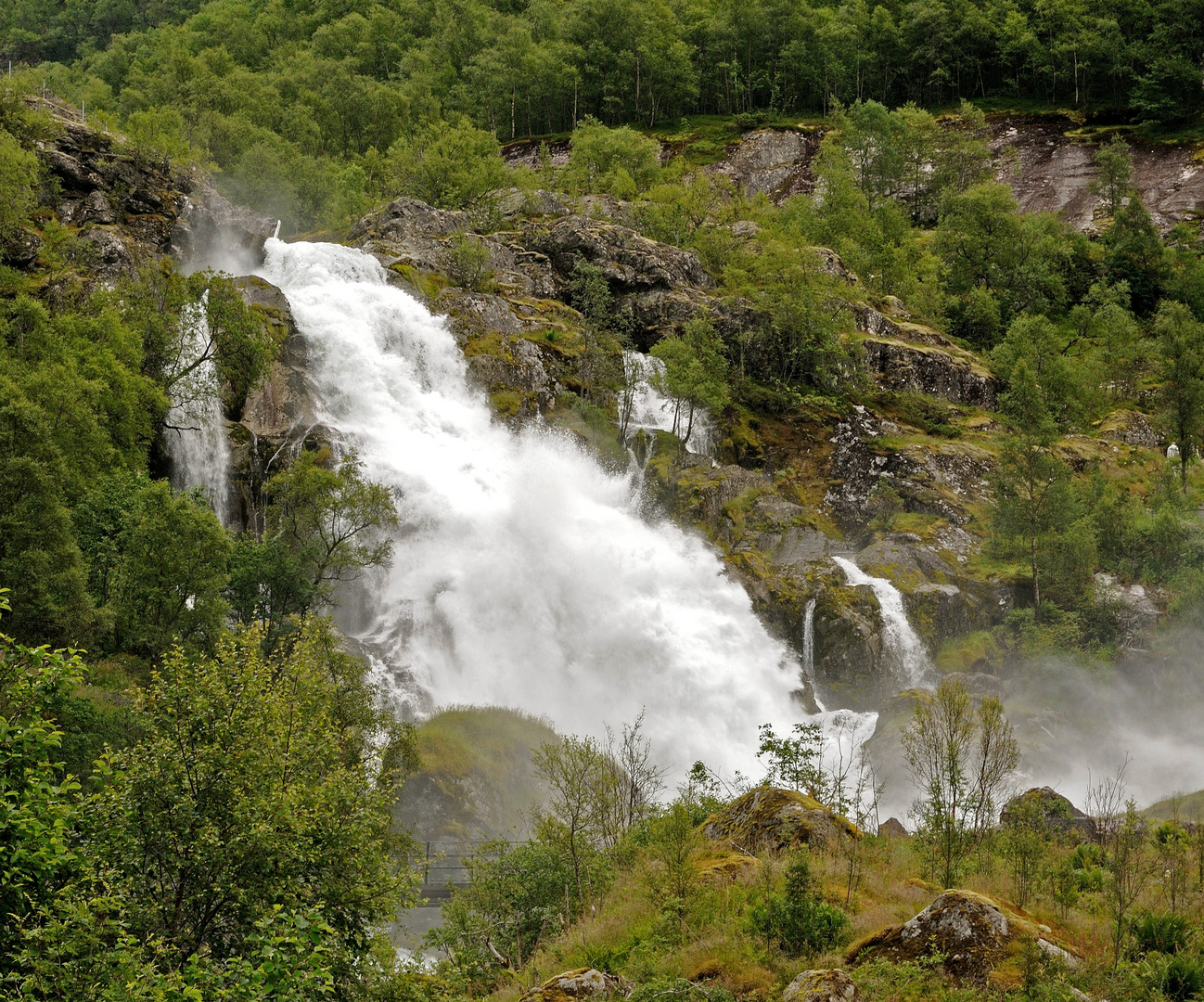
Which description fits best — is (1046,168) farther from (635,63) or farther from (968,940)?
(968,940)

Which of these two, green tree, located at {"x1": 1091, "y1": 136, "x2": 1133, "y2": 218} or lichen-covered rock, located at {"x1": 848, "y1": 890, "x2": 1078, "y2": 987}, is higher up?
green tree, located at {"x1": 1091, "y1": 136, "x2": 1133, "y2": 218}

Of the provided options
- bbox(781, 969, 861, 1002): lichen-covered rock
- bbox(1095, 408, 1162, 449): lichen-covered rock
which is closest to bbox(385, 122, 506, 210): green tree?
bbox(1095, 408, 1162, 449): lichen-covered rock

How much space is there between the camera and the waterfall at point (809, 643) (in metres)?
47.2

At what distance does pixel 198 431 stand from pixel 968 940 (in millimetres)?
40801

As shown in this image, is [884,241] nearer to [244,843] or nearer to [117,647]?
[117,647]

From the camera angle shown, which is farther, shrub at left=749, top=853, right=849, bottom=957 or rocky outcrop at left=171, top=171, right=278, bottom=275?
rocky outcrop at left=171, top=171, right=278, bottom=275

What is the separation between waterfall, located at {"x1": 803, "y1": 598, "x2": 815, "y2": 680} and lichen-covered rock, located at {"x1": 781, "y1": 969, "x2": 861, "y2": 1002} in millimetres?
34192

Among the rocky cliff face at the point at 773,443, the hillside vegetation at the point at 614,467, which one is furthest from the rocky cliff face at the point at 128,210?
the rocky cliff face at the point at 773,443

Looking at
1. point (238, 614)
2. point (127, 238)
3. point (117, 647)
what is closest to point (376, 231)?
point (127, 238)

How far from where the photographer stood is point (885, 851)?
69.8 feet

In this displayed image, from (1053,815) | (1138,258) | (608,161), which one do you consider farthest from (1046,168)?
(1053,815)

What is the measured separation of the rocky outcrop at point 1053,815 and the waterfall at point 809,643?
18.9 metres

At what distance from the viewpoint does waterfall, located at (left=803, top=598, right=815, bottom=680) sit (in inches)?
1860

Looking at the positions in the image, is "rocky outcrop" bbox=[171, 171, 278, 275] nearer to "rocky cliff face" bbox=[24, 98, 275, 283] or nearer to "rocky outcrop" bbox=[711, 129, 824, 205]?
"rocky cliff face" bbox=[24, 98, 275, 283]
